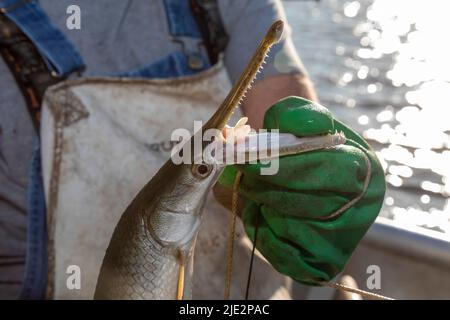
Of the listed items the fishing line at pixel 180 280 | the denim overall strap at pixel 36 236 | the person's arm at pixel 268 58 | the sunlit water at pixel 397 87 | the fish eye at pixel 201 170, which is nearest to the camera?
the fish eye at pixel 201 170

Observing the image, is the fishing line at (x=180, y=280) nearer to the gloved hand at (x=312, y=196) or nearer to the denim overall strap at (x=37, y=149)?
the gloved hand at (x=312, y=196)

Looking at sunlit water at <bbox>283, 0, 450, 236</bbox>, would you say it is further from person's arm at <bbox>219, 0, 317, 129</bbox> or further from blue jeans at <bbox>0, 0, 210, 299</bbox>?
blue jeans at <bbox>0, 0, 210, 299</bbox>

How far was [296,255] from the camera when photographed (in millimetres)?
1511

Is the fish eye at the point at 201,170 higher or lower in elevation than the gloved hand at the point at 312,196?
higher

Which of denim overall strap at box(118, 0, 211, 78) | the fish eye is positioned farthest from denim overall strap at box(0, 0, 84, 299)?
the fish eye

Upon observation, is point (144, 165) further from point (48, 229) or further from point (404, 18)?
point (404, 18)

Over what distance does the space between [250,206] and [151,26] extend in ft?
2.93

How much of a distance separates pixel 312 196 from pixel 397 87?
29.4 ft

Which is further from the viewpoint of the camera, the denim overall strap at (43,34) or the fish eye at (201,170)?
the denim overall strap at (43,34)

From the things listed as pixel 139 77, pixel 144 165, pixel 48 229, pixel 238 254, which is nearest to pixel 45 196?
pixel 48 229

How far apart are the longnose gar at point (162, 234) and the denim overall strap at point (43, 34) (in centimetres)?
75

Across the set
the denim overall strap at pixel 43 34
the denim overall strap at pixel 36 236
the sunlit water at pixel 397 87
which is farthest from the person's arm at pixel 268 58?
the sunlit water at pixel 397 87

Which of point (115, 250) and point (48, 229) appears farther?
point (48, 229)

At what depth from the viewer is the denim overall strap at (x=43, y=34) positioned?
195 centimetres
